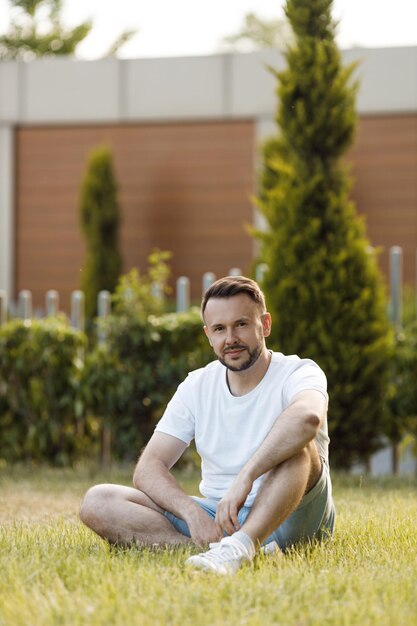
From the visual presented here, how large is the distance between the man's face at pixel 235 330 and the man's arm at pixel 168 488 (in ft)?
1.65

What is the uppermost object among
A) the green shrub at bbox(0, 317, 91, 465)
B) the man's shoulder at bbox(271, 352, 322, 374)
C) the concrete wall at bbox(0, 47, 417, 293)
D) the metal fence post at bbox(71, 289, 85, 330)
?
the concrete wall at bbox(0, 47, 417, 293)

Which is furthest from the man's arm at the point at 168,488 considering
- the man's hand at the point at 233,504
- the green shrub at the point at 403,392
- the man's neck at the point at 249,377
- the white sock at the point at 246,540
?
the green shrub at the point at 403,392

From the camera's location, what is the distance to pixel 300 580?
3.67 metres

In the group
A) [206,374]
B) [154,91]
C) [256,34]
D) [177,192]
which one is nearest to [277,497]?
[206,374]

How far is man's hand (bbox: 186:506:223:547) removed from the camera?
4293 millimetres

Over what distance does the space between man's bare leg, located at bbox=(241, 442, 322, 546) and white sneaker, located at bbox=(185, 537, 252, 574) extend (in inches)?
4.2

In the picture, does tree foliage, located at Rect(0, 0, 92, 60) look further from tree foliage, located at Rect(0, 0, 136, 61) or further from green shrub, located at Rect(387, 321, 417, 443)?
green shrub, located at Rect(387, 321, 417, 443)

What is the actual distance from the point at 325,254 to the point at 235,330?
4.60m

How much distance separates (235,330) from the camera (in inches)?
175

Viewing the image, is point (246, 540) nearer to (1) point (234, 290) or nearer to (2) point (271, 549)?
(2) point (271, 549)

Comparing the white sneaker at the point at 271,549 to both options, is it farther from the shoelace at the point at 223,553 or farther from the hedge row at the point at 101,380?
the hedge row at the point at 101,380

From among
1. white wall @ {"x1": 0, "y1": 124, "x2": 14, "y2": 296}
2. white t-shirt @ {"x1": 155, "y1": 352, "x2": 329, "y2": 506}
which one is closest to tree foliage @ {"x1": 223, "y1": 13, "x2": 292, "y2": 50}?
white wall @ {"x1": 0, "y1": 124, "x2": 14, "y2": 296}

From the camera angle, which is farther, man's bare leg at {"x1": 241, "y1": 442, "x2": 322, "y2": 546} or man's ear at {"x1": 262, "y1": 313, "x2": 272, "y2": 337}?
man's ear at {"x1": 262, "y1": 313, "x2": 272, "y2": 337}

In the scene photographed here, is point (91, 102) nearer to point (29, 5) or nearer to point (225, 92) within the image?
point (225, 92)
